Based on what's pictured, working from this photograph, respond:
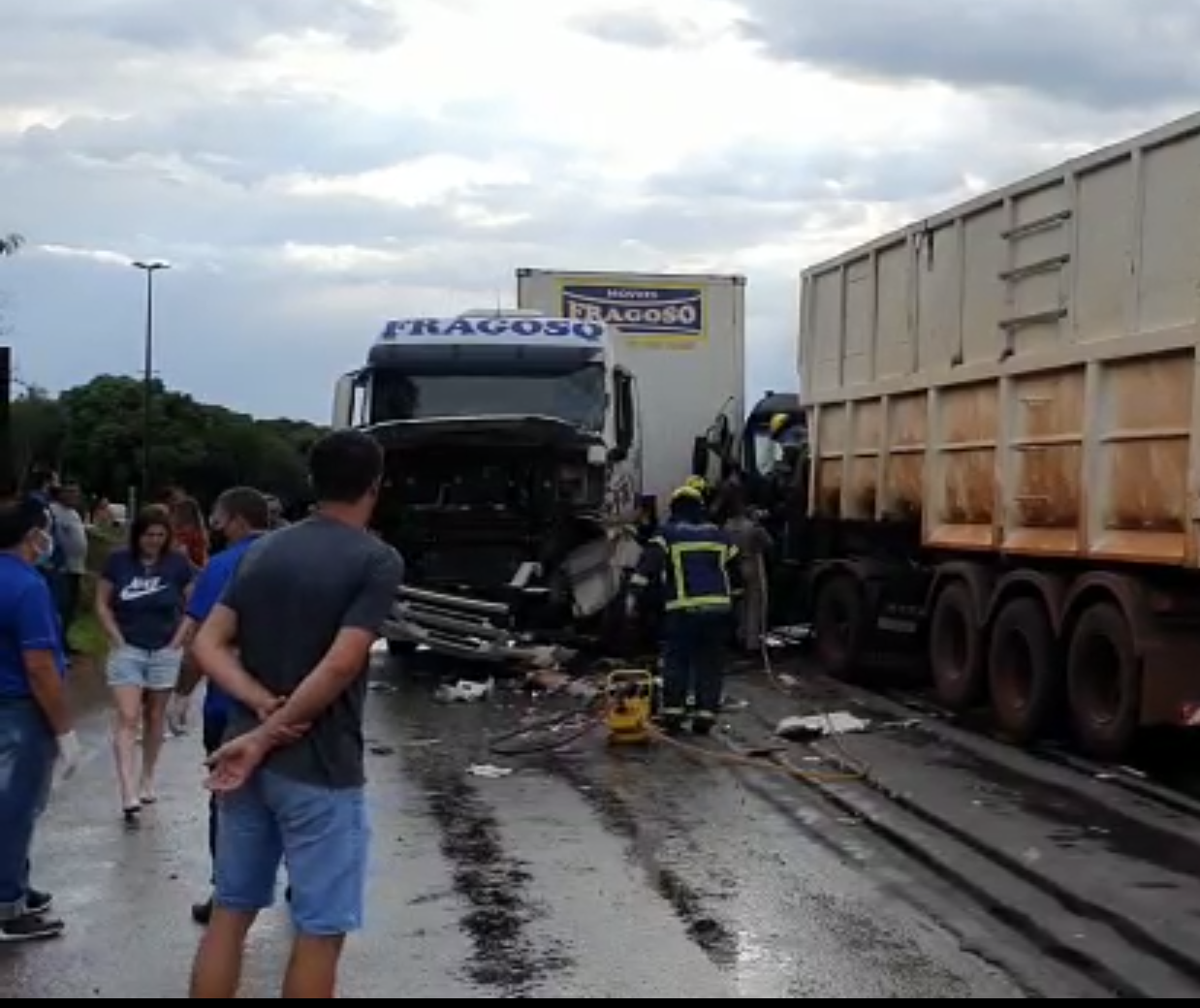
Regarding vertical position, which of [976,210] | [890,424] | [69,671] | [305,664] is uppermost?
[976,210]

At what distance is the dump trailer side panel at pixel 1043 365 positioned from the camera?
36.8 ft

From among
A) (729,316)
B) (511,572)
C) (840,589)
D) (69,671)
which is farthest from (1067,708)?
(729,316)

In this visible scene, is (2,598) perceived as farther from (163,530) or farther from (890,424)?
(890,424)

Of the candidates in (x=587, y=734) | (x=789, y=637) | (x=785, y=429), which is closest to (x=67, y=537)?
(x=587, y=734)

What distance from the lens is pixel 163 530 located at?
33.7 ft

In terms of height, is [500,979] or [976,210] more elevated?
[976,210]

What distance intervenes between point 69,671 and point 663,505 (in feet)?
24.6

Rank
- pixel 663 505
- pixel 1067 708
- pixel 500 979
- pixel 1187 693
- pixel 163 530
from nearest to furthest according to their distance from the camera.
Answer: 1. pixel 500 979
2. pixel 163 530
3. pixel 1187 693
4. pixel 1067 708
5. pixel 663 505

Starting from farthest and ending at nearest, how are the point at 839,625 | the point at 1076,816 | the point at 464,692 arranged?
the point at 839,625 < the point at 464,692 < the point at 1076,816

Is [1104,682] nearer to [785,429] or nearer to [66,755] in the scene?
[66,755]

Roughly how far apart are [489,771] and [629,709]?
1.56 meters

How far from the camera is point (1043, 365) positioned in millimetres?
12789

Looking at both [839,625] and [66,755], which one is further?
[839,625]

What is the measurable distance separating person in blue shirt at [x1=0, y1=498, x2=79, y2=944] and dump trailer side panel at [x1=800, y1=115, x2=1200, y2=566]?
6430mm
